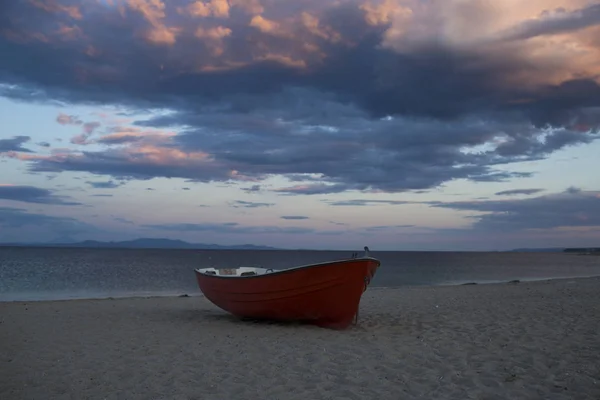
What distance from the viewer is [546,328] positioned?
9609 millimetres

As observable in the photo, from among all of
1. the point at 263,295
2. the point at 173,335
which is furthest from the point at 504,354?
the point at 173,335

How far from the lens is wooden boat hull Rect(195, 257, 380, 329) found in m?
10.8

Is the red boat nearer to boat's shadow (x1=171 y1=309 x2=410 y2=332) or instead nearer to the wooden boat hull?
the wooden boat hull

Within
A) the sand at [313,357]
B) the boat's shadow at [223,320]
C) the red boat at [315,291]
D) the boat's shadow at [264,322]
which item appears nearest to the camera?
the sand at [313,357]

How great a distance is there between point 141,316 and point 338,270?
→ 243 inches

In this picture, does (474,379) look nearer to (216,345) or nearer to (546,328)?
(546,328)

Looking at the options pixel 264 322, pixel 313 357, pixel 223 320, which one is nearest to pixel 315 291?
pixel 264 322

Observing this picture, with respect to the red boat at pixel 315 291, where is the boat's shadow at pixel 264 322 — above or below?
below

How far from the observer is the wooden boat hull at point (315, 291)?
10750mm

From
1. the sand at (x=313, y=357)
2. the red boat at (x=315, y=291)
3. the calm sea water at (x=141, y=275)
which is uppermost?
the red boat at (x=315, y=291)

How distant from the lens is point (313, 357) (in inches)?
312

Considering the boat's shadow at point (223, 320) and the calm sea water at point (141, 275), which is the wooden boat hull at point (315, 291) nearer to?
the boat's shadow at point (223, 320)

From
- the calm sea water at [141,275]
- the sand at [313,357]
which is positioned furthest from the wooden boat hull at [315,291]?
the calm sea water at [141,275]

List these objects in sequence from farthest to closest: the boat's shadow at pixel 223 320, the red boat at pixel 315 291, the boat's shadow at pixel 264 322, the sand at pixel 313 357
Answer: the boat's shadow at pixel 223 320 → the boat's shadow at pixel 264 322 → the red boat at pixel 315 291 → the sand at pixel 313 357
